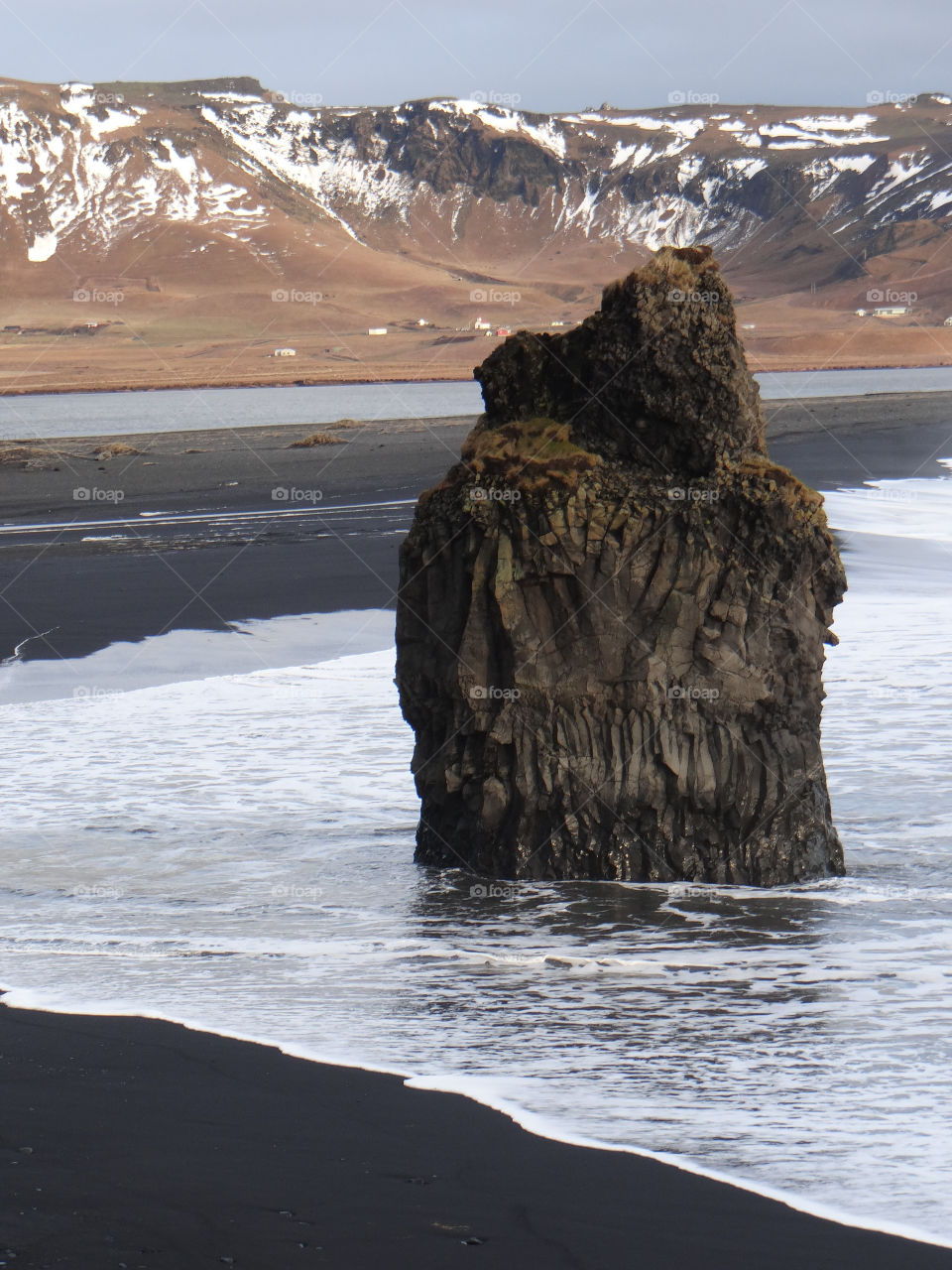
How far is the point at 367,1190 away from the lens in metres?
4.11

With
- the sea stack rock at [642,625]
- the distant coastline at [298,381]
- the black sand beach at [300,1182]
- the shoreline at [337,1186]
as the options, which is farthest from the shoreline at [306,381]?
the shoreline at [337,1186]

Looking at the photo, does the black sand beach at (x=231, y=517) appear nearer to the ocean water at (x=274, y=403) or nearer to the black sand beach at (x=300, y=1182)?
the ocean water at (x=274, y=403)

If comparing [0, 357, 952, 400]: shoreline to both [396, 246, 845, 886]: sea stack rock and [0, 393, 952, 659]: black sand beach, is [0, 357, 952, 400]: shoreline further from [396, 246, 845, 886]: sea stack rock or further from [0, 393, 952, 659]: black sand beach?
[396, 246, 845, 886]: sea stack rock

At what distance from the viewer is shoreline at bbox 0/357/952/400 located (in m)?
103

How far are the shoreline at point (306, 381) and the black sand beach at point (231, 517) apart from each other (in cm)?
5337

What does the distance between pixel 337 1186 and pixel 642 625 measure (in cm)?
339

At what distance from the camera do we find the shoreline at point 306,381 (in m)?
103

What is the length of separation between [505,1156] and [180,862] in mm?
3828

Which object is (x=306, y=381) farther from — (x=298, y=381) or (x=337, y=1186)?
(x=337, y=1186)

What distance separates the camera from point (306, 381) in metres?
108

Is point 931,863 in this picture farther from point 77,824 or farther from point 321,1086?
point 77,824

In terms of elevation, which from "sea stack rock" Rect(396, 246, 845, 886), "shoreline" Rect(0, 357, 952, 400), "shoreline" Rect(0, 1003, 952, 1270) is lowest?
"shoreline" Rect(0, 1003, 952, 1270)

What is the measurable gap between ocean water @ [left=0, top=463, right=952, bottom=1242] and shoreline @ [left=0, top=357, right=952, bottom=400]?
90083 millimetres

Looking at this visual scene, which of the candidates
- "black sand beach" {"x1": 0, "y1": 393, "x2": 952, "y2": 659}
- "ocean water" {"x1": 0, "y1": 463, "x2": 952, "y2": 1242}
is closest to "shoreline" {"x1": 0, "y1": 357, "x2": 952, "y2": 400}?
"black sand beach" {"x1": 0, "y1": 393, "x2": 952, "y2": 659}
